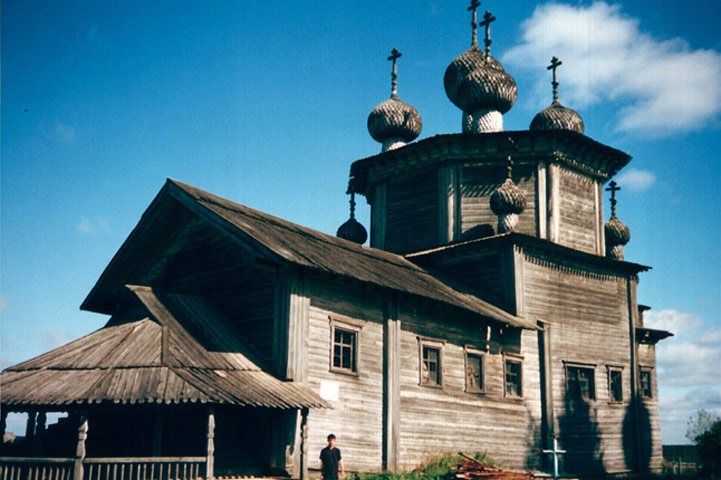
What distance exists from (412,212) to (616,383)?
927 centimetres

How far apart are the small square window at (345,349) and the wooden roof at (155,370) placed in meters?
1.85

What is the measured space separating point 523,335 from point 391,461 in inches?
274

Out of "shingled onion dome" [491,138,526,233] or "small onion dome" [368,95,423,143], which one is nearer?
"shingled onion dome" [491,138,526,233]

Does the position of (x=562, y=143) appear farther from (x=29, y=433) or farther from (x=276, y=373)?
(x=29, y=433)

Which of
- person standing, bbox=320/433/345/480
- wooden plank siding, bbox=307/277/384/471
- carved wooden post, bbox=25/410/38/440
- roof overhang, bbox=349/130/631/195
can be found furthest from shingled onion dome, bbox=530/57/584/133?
carved wooden post, bbox=25/410/38/440

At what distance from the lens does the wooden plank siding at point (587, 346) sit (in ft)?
79.7

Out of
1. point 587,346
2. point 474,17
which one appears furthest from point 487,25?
point 587,346

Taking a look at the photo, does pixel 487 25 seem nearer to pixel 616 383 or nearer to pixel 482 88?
pixel 482 88

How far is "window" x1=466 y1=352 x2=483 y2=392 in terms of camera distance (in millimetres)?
21734

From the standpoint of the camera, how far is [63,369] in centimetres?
1622

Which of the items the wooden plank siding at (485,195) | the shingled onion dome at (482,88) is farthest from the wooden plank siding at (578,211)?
the shingled onion dome at (482,88)

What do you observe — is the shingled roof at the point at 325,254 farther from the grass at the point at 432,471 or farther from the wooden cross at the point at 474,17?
the wooden cross at the point at 474,17

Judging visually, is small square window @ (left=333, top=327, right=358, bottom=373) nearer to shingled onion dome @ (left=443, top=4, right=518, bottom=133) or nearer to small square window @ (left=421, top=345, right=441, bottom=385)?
small square window @ (left=421, top=345, right=441, bottom=385)

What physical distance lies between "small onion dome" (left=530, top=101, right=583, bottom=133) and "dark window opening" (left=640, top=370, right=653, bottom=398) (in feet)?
31.0
